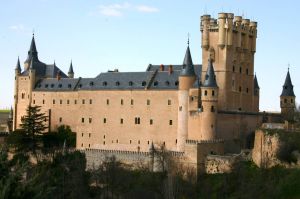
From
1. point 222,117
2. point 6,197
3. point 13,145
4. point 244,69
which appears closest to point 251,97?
point 244,69

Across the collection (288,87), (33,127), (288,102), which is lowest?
(33,127)

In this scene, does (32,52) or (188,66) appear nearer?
(188,66)

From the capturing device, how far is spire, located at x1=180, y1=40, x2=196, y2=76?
170ft

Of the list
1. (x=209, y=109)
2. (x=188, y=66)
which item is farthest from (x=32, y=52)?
(x=209, y=109)

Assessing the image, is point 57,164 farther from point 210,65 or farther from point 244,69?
point 244,69

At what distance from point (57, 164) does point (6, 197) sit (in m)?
31.0

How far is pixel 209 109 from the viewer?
48281mm

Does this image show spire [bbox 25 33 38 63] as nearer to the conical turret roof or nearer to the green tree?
the green tree

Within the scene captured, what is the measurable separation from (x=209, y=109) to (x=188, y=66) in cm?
550

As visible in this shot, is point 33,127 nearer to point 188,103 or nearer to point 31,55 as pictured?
point 31,55

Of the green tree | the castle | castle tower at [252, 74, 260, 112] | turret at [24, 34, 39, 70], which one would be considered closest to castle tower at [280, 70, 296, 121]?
the castle

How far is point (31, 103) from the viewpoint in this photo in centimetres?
6756

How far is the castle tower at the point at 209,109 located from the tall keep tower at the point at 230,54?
3.23 m

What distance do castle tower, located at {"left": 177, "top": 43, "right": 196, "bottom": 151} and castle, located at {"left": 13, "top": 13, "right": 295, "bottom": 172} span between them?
9 centimetres
